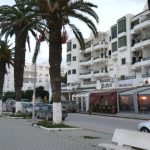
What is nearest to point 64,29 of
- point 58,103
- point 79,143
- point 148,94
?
point 58,103

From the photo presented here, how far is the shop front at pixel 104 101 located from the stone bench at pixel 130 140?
4415 cm

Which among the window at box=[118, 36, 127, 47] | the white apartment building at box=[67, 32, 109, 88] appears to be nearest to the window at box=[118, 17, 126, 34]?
the window at box=[118, 36, 127, 47]

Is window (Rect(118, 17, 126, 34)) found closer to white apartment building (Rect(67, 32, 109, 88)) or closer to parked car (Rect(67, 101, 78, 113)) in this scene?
white apartment building (Rect(67, 32, 109, 88))

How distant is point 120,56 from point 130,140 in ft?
205

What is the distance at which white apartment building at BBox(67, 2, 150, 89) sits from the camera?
65562mm

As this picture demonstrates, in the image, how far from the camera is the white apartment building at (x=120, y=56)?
2581 inches

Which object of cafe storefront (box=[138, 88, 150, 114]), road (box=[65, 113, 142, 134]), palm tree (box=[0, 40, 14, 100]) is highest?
palm tree (box=[0, 40, 14, 100])

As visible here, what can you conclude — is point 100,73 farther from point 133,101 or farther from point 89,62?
point 133,101

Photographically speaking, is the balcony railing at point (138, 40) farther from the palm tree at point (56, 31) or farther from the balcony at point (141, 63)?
the palm tree at point (56, 31)

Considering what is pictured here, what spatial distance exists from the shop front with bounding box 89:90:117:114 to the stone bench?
4415 centimetres

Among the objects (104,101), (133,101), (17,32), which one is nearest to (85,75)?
(104,101)

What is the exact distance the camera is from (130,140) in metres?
12.8

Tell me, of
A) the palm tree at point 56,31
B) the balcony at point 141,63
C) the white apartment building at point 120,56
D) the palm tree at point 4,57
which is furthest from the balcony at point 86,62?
the palm tree at point 56,31

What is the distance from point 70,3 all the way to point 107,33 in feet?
198
